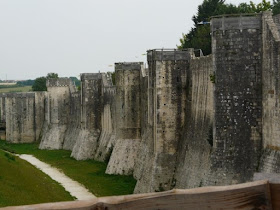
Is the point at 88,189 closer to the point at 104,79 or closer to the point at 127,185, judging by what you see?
the point at 127,185

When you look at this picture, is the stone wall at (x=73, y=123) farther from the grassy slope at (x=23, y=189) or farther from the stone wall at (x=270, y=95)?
the stone wall at (x=270, y=95)

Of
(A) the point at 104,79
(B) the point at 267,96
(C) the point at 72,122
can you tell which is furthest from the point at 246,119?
(C) the point at 72,122

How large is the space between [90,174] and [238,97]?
18474 mm

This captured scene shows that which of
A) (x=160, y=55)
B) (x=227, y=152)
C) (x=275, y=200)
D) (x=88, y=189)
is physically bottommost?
(x=88, y=189)

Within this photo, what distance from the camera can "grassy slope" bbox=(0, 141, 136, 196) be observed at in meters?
28.0

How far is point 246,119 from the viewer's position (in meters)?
17.1

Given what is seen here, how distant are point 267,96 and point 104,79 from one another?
27.5 m

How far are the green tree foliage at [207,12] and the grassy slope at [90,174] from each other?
14.1 metres

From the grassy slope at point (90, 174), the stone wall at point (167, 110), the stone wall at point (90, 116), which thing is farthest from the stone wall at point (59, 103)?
the stone wall at point (167, 110)

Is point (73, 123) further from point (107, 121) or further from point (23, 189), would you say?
point (23, 189)

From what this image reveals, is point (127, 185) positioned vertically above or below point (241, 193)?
below

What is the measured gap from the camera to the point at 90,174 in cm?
3409

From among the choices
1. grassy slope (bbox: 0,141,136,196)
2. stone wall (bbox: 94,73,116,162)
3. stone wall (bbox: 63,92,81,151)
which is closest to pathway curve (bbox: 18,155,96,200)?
grassy slope (bbox: 0,141,136,196)

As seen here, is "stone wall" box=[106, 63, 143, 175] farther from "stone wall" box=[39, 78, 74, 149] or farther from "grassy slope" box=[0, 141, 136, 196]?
"stone wall" box=[39, 78, 74, 149]
